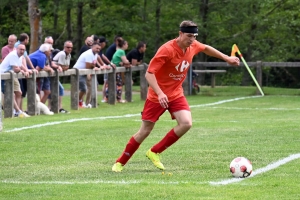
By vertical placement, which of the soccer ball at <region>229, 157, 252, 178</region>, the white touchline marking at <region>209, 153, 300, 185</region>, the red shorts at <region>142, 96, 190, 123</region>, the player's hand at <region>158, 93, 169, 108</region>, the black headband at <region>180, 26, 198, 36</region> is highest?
the black headband at <region>180, 26, 198, 36</region>

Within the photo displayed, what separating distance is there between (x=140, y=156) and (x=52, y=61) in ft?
28.7

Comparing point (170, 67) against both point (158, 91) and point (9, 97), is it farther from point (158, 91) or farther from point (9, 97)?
point (9, 97)

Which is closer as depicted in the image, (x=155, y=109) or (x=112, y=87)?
(x=155, y=109)

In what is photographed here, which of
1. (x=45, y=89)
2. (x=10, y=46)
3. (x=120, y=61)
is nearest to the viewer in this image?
(x=10, y=46)

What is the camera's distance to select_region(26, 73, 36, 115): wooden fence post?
17703 millimetres

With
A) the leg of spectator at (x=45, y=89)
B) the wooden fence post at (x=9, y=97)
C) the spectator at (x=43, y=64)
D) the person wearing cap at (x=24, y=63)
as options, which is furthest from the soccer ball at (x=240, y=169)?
the leg of spectator at (x=45, y=89)

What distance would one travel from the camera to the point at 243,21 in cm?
2783

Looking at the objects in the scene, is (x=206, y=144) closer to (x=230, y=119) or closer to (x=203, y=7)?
(x=230, y=119)

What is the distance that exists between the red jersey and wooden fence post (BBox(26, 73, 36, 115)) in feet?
28.2

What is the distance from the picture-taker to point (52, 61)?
19156 millimetres

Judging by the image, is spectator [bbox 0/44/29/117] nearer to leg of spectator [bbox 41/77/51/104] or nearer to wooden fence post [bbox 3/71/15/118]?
wooden fence post [bbox 3/71/15/118]

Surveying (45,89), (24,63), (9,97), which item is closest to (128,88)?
(45,89)

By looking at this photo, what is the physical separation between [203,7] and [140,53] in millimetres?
5272

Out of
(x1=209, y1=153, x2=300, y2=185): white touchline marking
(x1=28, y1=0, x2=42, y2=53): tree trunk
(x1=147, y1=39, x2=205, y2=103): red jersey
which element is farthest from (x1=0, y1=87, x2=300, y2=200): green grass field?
(x1=28, y1=0, x2=42, y2=53): tree trunk
